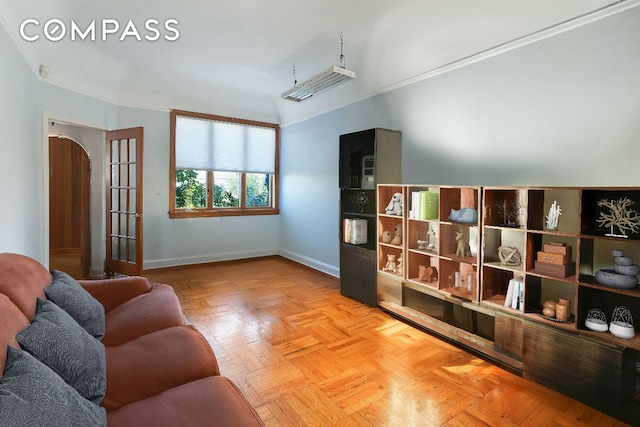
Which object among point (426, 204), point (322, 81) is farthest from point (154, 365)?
point (322, 81)

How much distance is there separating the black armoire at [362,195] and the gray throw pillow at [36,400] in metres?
3.03

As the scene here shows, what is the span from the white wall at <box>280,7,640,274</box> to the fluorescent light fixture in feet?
2.55

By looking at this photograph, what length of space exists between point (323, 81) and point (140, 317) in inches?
120

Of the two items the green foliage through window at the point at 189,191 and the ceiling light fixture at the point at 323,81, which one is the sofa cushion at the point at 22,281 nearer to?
the ceiling light fixture at the point at 323,81

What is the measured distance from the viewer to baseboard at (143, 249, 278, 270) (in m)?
5.44

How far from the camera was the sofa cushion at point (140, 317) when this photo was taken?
1.98 meters

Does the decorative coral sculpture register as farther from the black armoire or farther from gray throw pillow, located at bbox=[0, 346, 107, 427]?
gray throw pillow, located at bbox=[0, 346, 107, 427]

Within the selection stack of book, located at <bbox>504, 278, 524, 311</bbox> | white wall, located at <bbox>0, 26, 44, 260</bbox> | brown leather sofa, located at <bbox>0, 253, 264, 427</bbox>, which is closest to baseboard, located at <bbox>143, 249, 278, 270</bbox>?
white wall, located at <bbox>0, 26, 44, 260</bbox>

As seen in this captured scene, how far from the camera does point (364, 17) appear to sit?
319 cm

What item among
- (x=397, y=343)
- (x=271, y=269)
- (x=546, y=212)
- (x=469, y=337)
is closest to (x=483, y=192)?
(x=546, y=212)

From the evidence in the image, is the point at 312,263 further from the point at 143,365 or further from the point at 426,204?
the point at 143,365

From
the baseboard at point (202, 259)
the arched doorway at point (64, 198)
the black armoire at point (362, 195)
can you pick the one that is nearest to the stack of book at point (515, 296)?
the black armoire at point (362, 195)

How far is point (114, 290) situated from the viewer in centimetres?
252

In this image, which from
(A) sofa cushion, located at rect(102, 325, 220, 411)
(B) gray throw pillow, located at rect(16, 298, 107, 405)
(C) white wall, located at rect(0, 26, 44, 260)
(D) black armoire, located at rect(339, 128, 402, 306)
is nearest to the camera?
(B) gray throw pillow, located at rect(16, 298, 107, 405)
